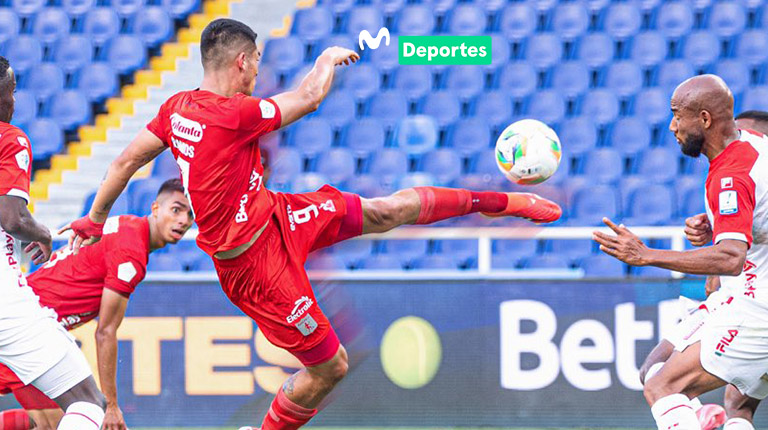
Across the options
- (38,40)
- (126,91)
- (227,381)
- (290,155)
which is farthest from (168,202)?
(38,40)

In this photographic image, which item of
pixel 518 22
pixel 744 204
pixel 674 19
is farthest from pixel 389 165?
pixel 744 204

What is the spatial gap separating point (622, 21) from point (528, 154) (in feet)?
22.8

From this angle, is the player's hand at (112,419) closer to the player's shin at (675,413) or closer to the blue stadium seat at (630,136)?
the player's shin at (675,413)

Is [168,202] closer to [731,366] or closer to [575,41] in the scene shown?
[731,366]

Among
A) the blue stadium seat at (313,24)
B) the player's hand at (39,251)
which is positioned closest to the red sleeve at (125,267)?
the player's hand at (39,251)

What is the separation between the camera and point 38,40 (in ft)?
41.2

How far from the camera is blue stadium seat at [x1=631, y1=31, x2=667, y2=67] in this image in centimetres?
1180

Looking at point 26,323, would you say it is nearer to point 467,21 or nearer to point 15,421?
point 15,421

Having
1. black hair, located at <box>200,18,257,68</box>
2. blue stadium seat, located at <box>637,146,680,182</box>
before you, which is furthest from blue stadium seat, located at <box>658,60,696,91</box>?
black hair, located at <box>200,18,257,68</box>

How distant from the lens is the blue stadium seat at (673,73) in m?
11.5

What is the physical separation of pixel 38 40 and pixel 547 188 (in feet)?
21.4

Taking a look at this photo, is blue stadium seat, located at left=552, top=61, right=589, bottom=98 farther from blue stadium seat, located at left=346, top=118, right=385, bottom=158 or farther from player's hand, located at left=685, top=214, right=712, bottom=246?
player's hand, located at left=685, top=214, right=712, bottom=246

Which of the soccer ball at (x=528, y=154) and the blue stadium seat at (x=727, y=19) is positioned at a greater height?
the blue stadium seat at (x=727, y=19)

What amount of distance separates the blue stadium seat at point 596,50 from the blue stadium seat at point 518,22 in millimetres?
643
